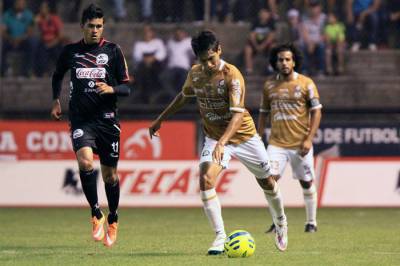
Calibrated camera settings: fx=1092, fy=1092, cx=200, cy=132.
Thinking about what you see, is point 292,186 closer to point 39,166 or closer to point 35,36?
point 39,166

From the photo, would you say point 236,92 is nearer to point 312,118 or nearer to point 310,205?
point 312,118

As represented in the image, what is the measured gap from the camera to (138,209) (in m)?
19.2

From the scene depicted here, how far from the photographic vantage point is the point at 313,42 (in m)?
22.4

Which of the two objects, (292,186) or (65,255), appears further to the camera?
(292,186)

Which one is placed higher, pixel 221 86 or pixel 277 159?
pixel 221 86

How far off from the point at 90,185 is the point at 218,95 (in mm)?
1809

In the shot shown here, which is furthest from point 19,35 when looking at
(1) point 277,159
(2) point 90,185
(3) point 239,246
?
(3) point 239,246

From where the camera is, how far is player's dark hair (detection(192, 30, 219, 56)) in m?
10.2

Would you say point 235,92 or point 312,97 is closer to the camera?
point 235,92

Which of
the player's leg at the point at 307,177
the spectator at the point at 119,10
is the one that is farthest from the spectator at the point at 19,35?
the player's leg at the point at 307,177

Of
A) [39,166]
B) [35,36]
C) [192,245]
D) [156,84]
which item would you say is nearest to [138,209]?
[39,166]

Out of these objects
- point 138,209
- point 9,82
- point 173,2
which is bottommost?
point 138,209

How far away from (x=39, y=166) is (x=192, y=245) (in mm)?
7949

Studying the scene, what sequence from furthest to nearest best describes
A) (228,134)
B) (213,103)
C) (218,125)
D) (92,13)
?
(92,13) < (218,125) < (213,103) < (228,134)
